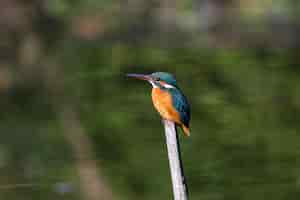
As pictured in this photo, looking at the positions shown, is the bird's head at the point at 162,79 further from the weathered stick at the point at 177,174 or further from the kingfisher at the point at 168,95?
the weathered stick at the point at 177,174

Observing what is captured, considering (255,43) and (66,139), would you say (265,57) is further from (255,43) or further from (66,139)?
(66,139)

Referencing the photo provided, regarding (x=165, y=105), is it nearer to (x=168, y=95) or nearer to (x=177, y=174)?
(x=168, y=95)

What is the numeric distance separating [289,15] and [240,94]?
1.97m

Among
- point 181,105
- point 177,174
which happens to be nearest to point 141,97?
point 181,105

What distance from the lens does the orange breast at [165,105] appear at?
2492 millimetres

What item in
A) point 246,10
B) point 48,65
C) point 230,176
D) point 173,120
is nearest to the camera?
point 173,120

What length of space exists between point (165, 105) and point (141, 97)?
4.54 m

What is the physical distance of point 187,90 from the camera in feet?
23.5

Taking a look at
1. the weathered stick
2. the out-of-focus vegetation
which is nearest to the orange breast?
the weathered stick

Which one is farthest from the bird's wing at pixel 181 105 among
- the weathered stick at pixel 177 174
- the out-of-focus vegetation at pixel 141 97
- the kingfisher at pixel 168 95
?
the out-of-focus vegetation at pixel 141 97

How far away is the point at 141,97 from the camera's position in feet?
23.6

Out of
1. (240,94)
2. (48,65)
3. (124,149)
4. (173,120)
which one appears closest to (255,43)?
(240,94)

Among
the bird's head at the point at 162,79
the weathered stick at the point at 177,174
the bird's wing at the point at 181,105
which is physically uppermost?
the bird's head at the point at 162,79

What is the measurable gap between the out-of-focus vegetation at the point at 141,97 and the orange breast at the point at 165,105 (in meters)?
2.24
